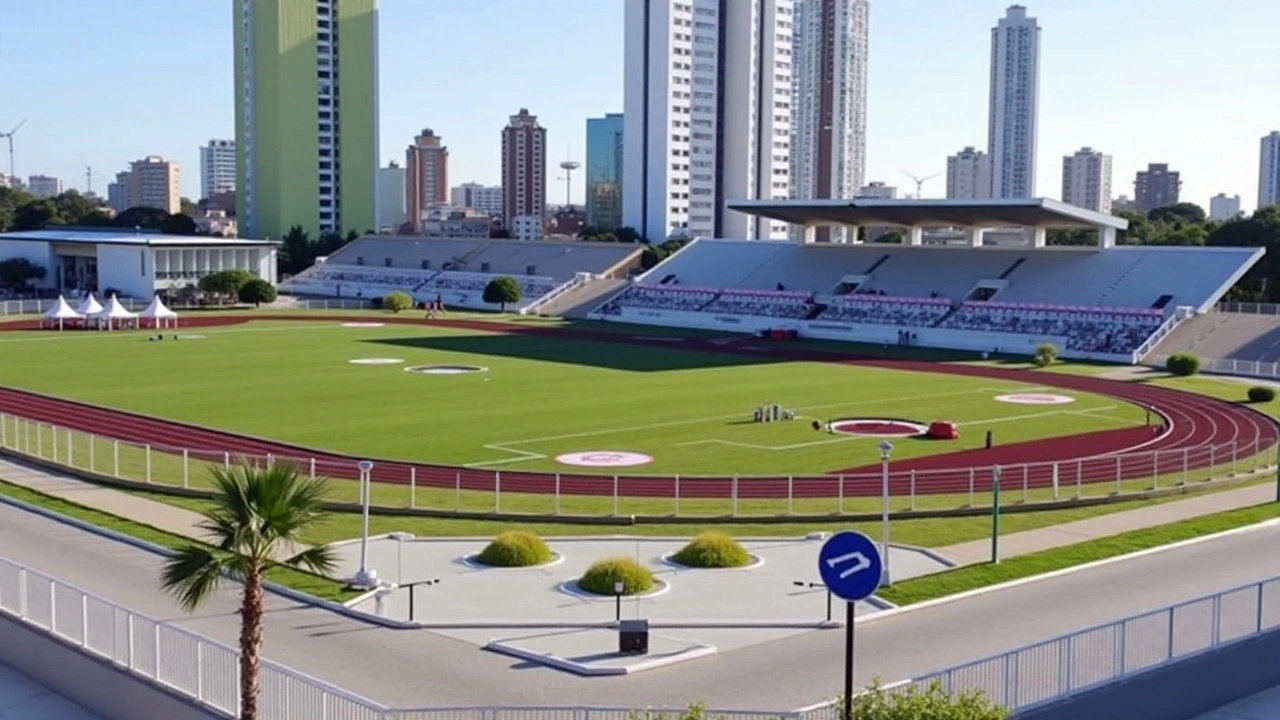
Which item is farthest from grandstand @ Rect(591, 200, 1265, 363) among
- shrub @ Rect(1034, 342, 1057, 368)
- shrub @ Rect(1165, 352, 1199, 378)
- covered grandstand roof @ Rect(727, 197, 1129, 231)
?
shrub @ Rect(1165, 352, 1199, 378)

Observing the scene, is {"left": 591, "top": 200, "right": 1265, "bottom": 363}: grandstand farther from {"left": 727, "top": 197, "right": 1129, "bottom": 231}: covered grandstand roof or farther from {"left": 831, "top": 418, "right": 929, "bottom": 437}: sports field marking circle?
{"left": 831, "top": 418, "right": 929, "bottom": 437}: sports field marking circle

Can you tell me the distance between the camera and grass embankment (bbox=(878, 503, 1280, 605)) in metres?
24.0

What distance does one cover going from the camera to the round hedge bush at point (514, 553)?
25.7m

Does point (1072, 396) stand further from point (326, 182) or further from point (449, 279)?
point (326, 182)

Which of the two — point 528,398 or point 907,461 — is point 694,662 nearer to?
point 907,461

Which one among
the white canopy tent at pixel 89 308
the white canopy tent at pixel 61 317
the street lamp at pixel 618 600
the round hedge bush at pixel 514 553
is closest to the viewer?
the street lamp at pixel 618 600

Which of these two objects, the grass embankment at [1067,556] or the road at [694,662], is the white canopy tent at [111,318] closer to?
the road at [694,662]

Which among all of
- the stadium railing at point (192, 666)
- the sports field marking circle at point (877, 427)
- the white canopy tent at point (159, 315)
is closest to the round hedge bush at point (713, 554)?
the stadium railing at point (192, 666)

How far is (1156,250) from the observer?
83.2 m

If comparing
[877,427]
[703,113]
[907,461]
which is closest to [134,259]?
[877,427]

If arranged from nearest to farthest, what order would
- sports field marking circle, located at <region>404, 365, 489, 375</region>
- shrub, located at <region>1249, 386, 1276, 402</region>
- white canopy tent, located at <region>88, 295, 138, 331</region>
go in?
1. shrub, located at <region>1249, 386, 1276, 402</region>
2. sports field marking circle, located at <region>404, 365, 489, 375</region>
3. white canopy tent, located at <region>88, 295, 138, 331</region>

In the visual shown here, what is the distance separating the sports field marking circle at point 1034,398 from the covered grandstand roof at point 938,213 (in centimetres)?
2244

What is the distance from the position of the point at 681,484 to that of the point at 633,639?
15.9 metres

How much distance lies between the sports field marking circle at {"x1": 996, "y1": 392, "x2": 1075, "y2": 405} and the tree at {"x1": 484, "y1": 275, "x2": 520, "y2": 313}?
51.8m
